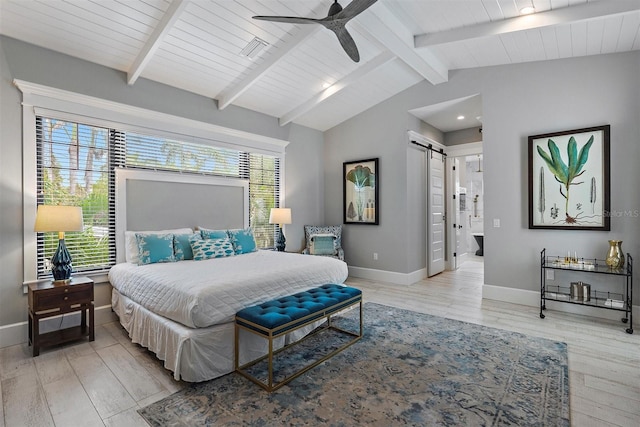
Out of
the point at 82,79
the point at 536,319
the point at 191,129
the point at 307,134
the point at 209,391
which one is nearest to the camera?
the point at 209,391

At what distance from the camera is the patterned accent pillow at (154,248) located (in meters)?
3.38

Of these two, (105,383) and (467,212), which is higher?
(467,212)

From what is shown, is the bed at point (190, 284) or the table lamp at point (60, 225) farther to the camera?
the table lamp at point (60, 225)

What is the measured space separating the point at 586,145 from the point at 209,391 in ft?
15.0

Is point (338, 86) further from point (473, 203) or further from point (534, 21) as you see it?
point (473, 203)

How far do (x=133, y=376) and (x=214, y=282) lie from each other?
913mm

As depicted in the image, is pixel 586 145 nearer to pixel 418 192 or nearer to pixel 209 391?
pixel 418 192

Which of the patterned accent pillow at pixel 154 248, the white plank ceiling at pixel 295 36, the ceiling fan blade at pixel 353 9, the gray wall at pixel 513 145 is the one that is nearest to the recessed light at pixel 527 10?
the white plank ceiling at pixel 295 36

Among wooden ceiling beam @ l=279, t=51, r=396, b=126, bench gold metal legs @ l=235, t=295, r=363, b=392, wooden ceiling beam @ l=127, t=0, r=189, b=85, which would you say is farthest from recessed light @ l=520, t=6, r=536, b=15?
bench gold metal legs @ l=235, t=295, r=363, b=392

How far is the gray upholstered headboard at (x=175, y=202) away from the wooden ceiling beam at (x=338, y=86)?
141 cm

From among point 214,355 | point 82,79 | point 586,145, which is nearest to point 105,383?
point 214,355

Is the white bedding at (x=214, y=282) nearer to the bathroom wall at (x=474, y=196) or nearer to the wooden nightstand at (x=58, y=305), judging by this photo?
the wooden nightstand at (x=58, y=305)

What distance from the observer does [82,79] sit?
3.35 meters

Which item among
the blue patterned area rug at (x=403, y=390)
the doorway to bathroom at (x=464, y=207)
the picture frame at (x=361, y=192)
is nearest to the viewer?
the blue patterned area rug at (x=403, y=390)
